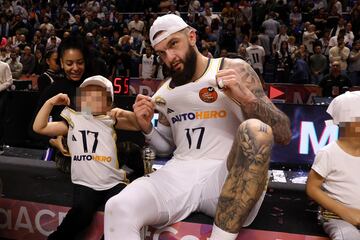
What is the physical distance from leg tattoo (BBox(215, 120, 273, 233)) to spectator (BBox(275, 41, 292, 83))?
10914mm

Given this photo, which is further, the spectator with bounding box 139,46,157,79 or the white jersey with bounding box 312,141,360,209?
the spectator with bounding box 139,46,157,79

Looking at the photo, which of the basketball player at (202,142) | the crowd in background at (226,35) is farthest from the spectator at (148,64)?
the basketball player at (202,142)

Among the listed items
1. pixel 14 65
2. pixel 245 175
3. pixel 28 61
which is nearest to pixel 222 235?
pixel 245 175

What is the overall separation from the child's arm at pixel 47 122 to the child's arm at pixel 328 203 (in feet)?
4.95

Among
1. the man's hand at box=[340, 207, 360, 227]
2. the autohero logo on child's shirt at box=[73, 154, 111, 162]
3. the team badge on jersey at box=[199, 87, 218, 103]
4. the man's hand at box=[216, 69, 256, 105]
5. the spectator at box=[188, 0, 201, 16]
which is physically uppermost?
the spectator at box=[188, 0, 201, 16]

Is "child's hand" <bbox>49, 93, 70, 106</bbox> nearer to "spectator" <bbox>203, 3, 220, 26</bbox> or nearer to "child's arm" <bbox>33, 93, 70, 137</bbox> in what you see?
"child's arm" <bbox>33, 93, 70, 137</bbox>

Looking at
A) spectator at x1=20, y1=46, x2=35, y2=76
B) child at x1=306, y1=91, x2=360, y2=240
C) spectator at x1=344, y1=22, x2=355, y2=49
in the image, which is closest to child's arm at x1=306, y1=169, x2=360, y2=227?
child at x1=306, y1=91, x2=360, y2=240

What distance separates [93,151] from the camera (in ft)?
10.1

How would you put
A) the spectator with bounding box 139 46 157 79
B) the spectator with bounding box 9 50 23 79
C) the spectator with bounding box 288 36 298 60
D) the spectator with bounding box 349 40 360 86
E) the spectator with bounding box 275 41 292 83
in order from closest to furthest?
the spectator with bounding box 349 40 360 86
the spectator with bounding box 275 41 292 83
the spectator with bounding box 288 36 298 60
the spectator with bounding box 9 50 23 79
the spectator with bounding box 139 46 157 79

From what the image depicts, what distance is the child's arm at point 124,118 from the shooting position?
314cm

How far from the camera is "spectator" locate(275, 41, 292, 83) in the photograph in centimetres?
1312

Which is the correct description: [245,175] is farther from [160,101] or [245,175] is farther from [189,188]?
[160,101]

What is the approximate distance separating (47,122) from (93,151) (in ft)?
1.22

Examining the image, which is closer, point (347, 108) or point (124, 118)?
point (347, 108)
